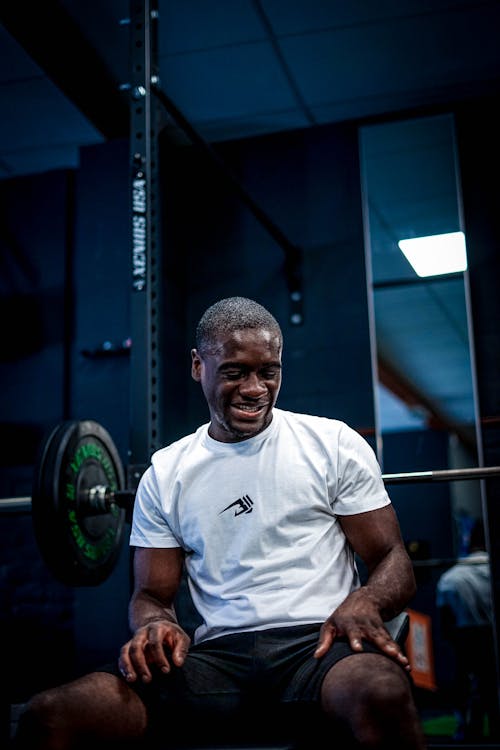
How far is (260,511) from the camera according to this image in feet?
6.46

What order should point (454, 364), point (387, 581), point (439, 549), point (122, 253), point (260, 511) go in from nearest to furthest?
point (387, 581)
point (260, 511)
point (122, 253)
point (454, 364)
point (439, 549)

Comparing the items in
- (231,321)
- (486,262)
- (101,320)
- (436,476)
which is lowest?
(436,476)

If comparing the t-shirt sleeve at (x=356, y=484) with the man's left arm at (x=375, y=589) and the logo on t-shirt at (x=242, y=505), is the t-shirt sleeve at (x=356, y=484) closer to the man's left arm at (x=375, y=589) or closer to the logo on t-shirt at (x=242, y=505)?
the man's left arm at (x=375, y=589)

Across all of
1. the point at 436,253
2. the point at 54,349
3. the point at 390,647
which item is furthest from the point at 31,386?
the point at 390,647

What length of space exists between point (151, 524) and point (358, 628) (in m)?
0.61

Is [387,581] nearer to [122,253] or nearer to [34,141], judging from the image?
[122,253]

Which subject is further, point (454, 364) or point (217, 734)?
point (454, 364)

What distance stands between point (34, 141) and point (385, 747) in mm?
4065

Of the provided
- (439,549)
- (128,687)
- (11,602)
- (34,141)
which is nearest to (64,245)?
(34,141)

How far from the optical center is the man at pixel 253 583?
1.63m

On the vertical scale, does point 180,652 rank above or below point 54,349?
below

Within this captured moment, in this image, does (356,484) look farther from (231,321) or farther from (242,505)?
(231,321)

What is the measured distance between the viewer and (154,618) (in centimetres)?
194

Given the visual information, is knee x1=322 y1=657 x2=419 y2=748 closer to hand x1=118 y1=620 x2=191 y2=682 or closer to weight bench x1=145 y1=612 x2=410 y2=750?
weight bench x1=145 y1=612 x2=410 y2=750
